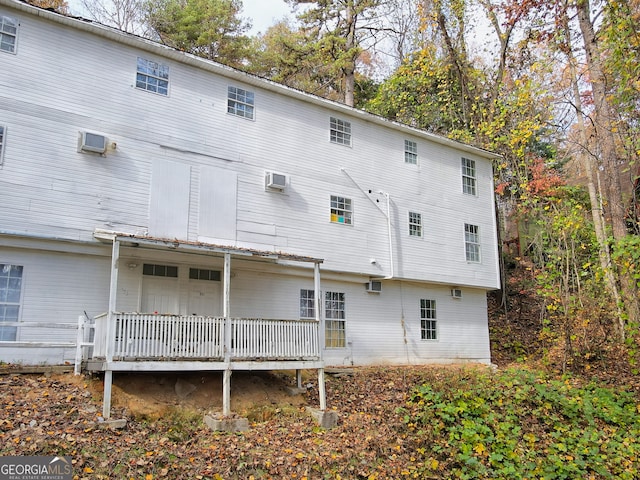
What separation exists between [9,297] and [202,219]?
4586 mm

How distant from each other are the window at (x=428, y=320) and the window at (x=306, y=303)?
4413 millimetres

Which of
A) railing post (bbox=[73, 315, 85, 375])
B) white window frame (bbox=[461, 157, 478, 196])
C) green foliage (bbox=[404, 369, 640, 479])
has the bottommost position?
green foliage (bbox=[404, 369, 640, 479])

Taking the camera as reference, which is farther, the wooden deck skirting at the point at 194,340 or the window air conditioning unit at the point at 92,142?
the window air conditioning unit at the point at 92,142

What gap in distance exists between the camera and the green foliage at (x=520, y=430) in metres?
10.7

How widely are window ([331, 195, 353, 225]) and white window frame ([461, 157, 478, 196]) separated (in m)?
5.70

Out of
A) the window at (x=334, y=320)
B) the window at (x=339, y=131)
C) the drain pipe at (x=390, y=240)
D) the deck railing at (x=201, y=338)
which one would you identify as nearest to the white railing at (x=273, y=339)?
the deck railing at (x=201, y=338)

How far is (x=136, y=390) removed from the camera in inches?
430

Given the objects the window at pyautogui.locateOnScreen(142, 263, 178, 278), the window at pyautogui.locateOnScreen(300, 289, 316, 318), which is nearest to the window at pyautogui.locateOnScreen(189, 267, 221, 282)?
the window at pyautogui.locateOnScreen(142, 263, 178, 278)

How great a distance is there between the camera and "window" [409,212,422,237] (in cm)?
1827

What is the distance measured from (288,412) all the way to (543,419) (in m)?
6.09

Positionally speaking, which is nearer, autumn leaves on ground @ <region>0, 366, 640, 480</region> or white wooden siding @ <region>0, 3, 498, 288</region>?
autumn leaves on ground @ <region>0, 366, 640, 480</region>

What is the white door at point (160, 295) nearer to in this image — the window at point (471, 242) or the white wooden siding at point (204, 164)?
the white wooden siding at point (204, 164)

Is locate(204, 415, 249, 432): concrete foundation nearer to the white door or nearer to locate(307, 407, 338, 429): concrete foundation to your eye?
locate(307, 407, 338, 429): concrete foundation

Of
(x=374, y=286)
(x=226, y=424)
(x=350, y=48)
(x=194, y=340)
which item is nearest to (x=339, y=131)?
(x=374, y=286)
